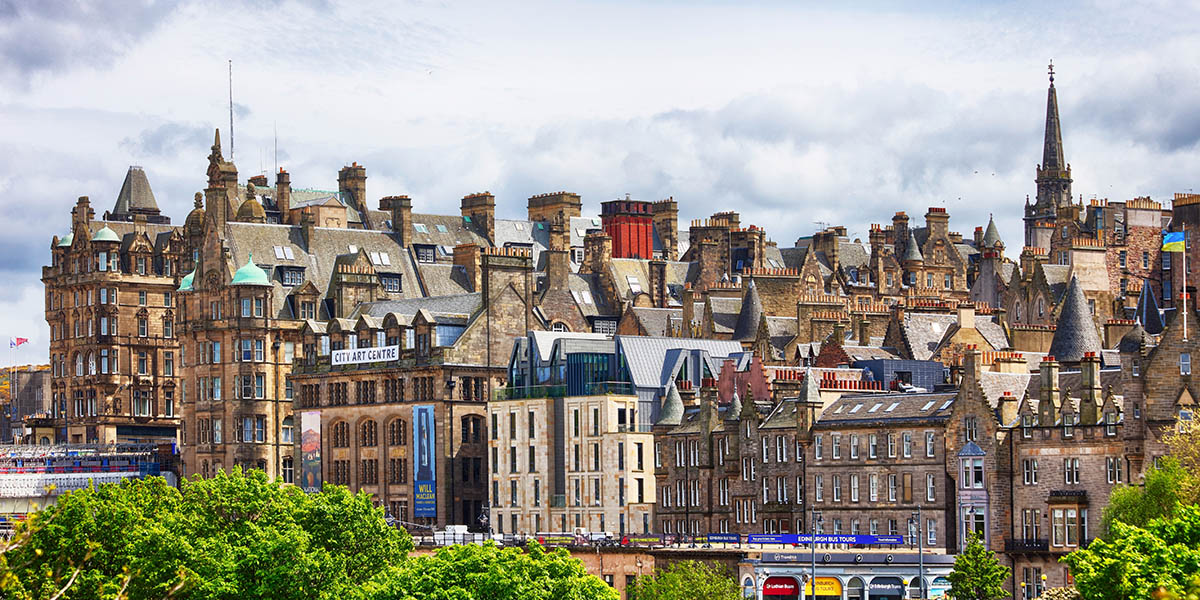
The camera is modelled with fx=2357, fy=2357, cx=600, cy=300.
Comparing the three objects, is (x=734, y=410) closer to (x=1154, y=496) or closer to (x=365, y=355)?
(x=1154, y=496)

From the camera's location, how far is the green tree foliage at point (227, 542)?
365 feet

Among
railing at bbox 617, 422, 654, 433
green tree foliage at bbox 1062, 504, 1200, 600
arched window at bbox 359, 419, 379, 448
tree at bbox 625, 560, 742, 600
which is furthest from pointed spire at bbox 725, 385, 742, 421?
green tree foliage at bbox 1062, 504, 1200, 600

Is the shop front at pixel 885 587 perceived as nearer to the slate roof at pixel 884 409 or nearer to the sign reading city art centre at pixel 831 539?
the sign reading city art centre at pixel 831 539

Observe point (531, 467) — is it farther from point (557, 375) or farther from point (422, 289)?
point (422, 289)

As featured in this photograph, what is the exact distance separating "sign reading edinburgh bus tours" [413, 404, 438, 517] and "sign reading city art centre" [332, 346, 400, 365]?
553cm

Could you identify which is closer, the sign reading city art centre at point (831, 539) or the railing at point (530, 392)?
the sign reading city art centre at point (831, 539)

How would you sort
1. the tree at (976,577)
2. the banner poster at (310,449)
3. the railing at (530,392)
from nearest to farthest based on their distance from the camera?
the tree at (976,577), the railing at (530,392), the banner poster at (310,449)

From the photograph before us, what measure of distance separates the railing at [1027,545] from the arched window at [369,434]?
202ft

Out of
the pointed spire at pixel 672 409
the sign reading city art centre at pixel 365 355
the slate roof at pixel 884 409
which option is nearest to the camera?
the slate roof at pixel 884 409

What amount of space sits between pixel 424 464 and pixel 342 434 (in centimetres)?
1166

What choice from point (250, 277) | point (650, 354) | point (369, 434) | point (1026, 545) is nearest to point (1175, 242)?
point (650, 354)

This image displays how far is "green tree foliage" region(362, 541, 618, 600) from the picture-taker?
10000 cm

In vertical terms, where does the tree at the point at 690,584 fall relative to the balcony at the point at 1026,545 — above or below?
below

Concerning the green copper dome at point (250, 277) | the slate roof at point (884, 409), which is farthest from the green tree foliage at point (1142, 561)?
the green copper dome at point (250, 277)
